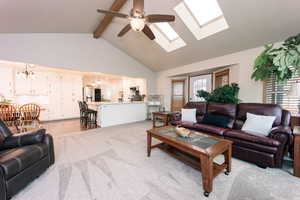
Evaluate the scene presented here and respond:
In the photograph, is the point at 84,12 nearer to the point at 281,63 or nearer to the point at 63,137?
the point at 63,137

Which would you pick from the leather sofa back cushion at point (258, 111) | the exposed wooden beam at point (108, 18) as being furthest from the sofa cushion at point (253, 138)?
the exposed wooden beam at point (108, 18)

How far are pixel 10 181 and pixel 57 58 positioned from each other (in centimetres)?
347

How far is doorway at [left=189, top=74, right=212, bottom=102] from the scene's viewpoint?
183 inches

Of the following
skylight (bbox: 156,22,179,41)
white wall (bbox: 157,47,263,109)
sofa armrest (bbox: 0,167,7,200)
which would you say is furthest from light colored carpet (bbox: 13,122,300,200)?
skylight (bbox: 156,22,179,41)

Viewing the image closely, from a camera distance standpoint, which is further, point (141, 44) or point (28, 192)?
point (141, 44)

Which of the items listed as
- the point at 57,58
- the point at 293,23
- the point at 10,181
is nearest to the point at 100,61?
the point at 57,58

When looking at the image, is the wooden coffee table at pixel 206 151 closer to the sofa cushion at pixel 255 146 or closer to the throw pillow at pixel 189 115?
the sofa cushion at pixel 255 146

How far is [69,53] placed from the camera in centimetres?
388

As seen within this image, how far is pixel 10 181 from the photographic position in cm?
128

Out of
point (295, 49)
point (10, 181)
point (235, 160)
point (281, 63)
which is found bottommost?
point (235, 160)

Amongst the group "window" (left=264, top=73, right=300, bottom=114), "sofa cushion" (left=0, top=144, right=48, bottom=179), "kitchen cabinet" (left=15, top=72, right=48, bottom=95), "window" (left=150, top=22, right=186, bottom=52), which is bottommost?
"sofa cushion" (left=0, top=144, right=48, bottom=179)

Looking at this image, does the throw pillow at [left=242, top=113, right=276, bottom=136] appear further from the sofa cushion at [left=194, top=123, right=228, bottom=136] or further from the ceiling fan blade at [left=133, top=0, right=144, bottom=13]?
the ceiling fan blade at [left=133, top=0, right=144, bottom=13]

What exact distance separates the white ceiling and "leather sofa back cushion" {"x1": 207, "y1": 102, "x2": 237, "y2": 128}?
1611 millimetres

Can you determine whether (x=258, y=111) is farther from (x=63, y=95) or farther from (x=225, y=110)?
(x=63, y=95)
